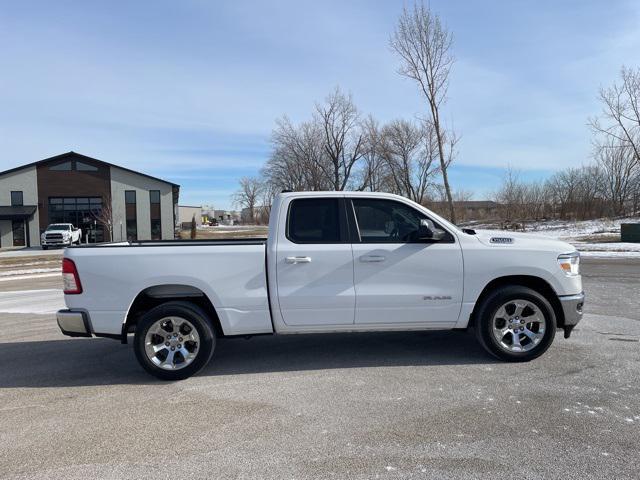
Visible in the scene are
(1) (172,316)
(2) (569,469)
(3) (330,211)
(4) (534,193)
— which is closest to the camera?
(2) (569,469)

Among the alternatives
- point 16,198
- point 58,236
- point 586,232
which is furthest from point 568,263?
point 16,198

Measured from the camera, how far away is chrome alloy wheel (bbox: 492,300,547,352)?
5.13m

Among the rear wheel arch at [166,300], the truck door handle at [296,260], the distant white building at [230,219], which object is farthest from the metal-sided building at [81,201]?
the distant white building at [230,219]

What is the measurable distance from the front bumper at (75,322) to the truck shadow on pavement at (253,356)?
58 centimetres

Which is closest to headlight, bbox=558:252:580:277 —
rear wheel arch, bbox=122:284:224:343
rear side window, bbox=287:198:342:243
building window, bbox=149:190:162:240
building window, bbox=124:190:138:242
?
rear side window, bbox=287:198:342:243

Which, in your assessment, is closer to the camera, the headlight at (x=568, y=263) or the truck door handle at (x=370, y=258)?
the truck door handle at (x=370, y=258)

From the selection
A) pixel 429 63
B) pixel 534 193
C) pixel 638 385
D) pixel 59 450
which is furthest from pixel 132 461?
pixel 534 193

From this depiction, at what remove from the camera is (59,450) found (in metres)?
3.49

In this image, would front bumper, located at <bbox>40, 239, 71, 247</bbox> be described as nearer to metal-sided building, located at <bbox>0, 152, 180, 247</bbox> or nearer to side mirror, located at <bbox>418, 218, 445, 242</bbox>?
metal-sided building, located at <bbox>0, 152, 180, 247</bbox>

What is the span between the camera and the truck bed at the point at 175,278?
4812 mm

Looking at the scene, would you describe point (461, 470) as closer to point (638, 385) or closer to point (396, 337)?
point (638, 385)

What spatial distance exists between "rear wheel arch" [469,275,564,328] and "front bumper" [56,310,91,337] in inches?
162

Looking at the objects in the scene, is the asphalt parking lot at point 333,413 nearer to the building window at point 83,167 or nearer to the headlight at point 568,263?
the headlight at point 568,263

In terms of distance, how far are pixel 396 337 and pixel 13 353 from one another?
5129 millimetres
